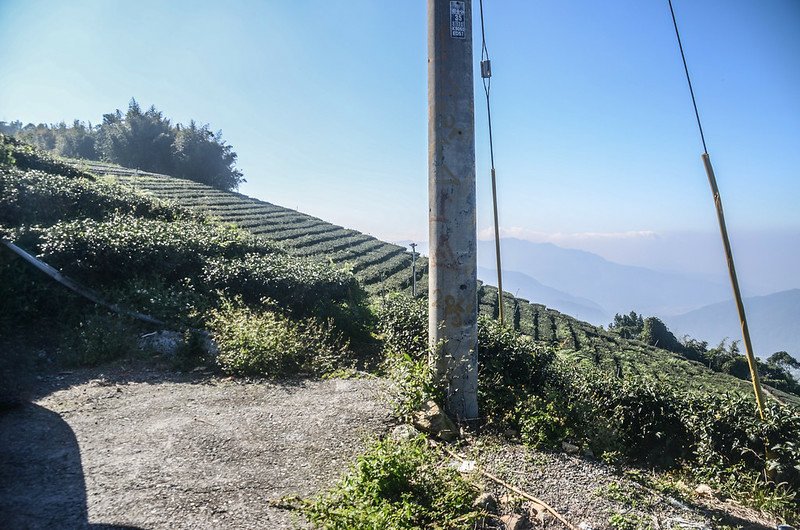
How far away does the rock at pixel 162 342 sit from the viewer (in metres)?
6.58

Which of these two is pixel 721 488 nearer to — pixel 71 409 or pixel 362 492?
pixel 362 492

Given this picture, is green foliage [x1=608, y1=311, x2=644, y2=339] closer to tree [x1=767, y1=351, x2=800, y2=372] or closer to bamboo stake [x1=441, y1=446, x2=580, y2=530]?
tree [x1=767, y1=351, x2=800, y2=372]

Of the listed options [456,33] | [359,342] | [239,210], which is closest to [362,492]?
[456,33]

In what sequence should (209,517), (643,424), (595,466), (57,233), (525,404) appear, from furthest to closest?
(57,233) → (643,424) → (525,404) → (595,466) → (209,517)

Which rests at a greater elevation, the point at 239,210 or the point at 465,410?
the point at 239,210

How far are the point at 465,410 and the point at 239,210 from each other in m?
18.8

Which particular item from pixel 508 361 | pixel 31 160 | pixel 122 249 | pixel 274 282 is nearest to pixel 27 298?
pixel 122 249

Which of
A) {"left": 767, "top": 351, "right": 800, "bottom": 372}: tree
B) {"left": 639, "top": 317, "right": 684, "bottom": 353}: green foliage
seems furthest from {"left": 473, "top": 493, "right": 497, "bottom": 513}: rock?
{"left": 767, "top": 351, "right": 800, "bottom": 372}: tree

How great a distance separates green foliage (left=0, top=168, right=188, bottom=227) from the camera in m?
8.70

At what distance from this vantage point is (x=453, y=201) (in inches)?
170

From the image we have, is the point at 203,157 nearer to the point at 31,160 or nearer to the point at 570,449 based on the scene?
the point at 31,160

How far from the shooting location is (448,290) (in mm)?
4371

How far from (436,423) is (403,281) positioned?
1118 centimetres

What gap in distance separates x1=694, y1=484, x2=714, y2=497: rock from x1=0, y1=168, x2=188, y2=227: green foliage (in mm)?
10966
